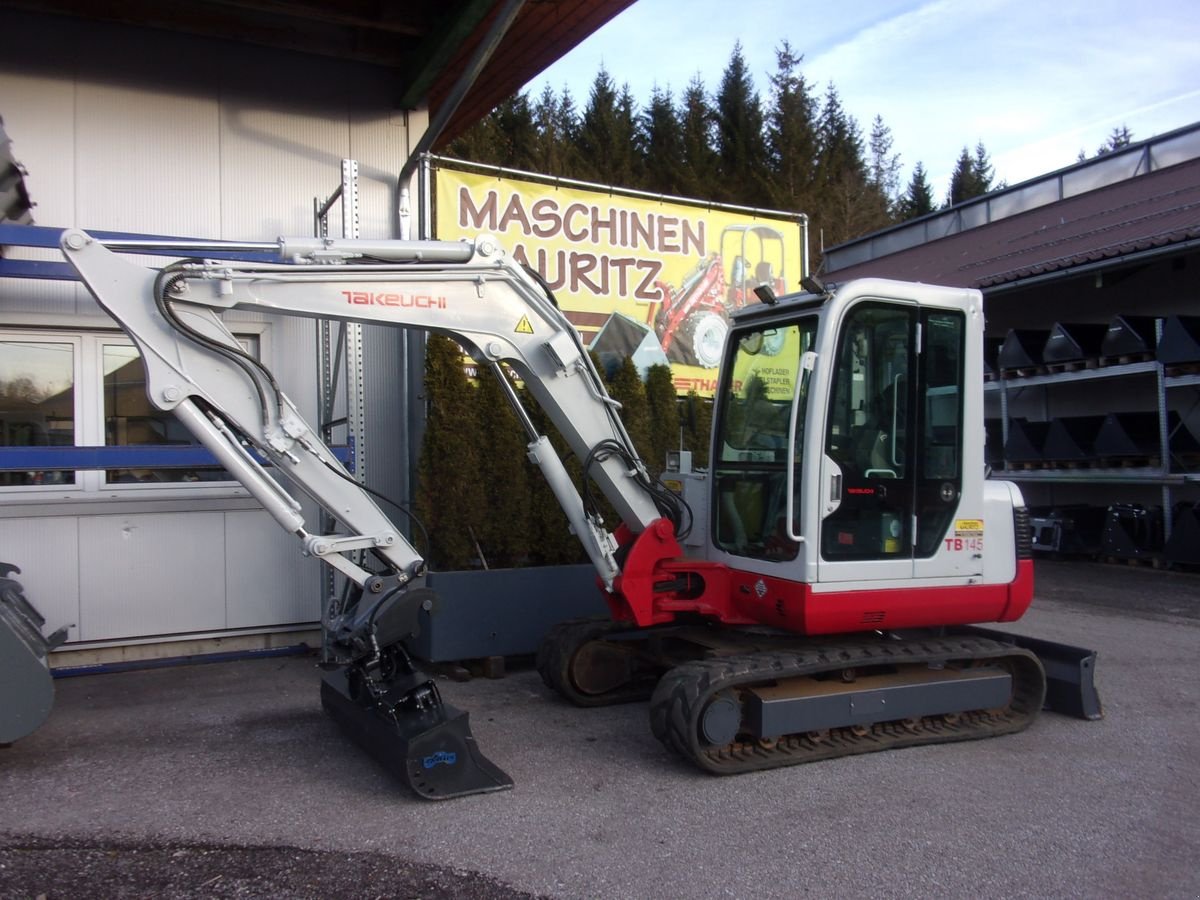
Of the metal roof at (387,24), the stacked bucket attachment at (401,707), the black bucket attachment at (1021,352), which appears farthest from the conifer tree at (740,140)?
the stacked bucket attachment at (401,707)

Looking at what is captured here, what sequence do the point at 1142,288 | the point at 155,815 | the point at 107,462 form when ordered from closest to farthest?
the point at 155,815
the point at 107,462
the point at 1142,288

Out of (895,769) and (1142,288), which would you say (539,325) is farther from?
(1142,288)

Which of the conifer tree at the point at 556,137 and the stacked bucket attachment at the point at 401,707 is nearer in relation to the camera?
the stacked bucket attachment at the point at 401,707

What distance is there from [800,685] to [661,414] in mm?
3925

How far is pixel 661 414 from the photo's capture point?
30.1 ft

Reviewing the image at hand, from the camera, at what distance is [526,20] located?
8594mm

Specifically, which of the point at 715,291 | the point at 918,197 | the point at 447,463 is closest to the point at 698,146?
the point at 918,197

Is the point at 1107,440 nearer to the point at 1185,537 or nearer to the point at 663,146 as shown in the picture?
the point at 1185,537

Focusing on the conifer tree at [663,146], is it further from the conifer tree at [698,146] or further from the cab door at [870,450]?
the cab door at [870,450]

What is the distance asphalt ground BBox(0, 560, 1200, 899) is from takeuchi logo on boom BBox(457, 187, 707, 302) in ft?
14.8

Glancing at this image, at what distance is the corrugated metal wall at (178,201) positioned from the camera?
7625 millimetres

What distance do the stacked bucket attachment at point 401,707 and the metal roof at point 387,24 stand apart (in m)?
4.75

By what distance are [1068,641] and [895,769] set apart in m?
4.33

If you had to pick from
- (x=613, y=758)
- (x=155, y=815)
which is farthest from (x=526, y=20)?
(x=155, y=815)
